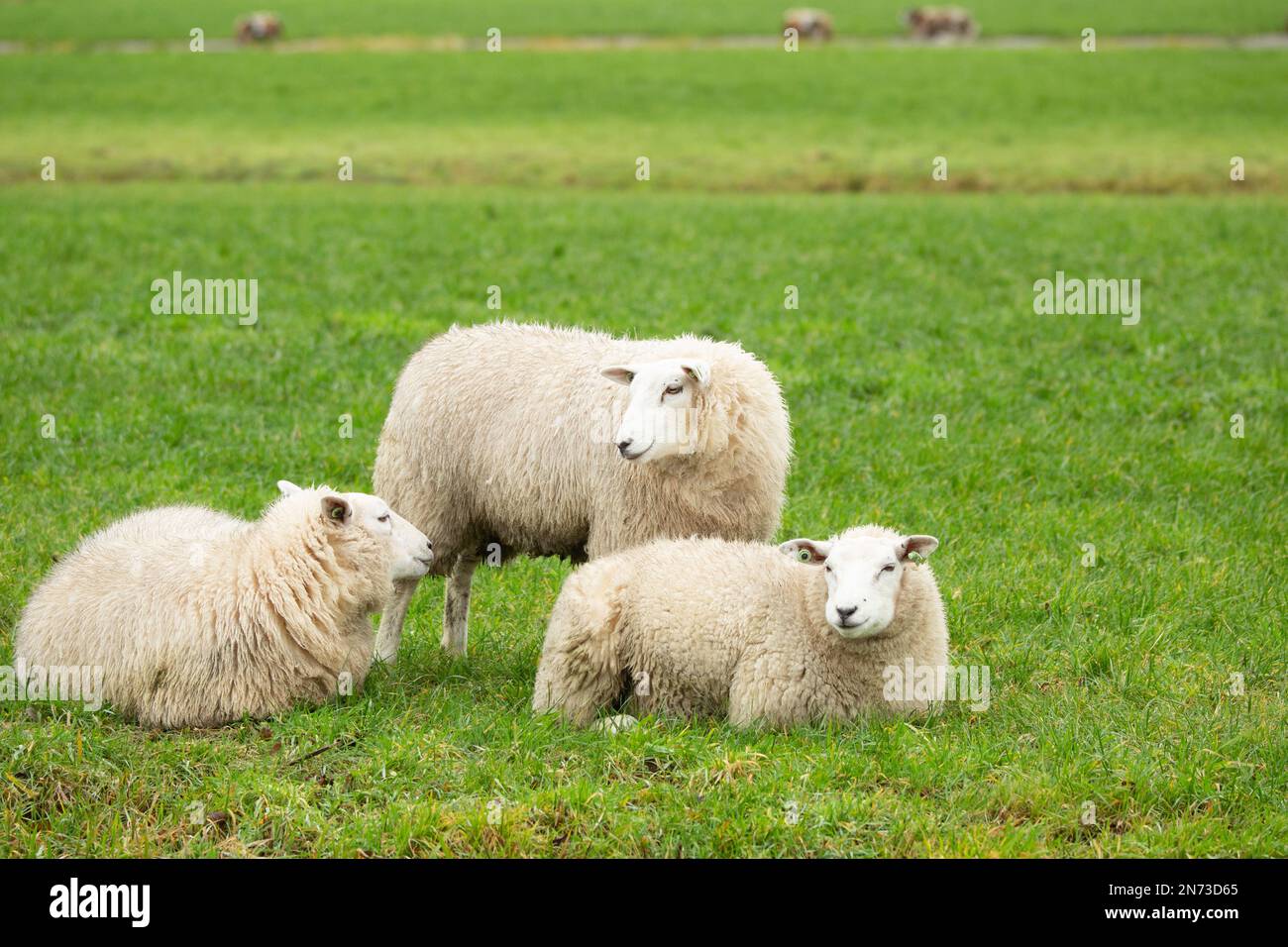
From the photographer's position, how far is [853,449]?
10672 mm

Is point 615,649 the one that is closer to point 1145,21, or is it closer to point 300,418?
point 300,418

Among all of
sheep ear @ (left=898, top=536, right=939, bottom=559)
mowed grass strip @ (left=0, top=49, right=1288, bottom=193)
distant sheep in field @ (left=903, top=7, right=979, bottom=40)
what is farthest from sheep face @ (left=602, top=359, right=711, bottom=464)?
distant sheep in field @ (left=903, top=7, right=979, bottom=40)

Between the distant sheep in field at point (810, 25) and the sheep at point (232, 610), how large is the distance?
151 feet

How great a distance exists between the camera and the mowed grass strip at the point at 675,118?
2750 cm

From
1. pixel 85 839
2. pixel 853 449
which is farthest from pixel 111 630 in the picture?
pixel 853 449

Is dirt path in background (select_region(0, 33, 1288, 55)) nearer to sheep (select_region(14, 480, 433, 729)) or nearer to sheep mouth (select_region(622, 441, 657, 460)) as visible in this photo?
sheep mouth (select_region(622, 441, 657, 460))

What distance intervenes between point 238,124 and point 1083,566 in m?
30.2

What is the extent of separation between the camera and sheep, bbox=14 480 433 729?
6262mm

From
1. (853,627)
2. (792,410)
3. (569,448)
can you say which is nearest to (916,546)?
(853,627)

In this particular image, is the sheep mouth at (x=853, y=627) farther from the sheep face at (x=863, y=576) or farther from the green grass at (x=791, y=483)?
the green grass at (x=791, y=483)

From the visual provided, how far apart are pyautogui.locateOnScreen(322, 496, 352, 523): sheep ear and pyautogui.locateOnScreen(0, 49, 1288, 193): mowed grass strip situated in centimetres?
2086

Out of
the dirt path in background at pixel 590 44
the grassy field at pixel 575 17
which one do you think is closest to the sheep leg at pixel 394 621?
the dirt path in background at pixel 590 44

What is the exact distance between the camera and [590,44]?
4938 centimetres

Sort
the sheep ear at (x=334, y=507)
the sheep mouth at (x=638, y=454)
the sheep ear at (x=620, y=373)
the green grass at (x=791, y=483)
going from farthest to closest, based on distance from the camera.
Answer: the sheep ear at (x=620, y=373) < the sheep mouth at (x=638, y=454) < the sheep ear at (x=334, y=507) < the green grass at (x=791, y=483)
